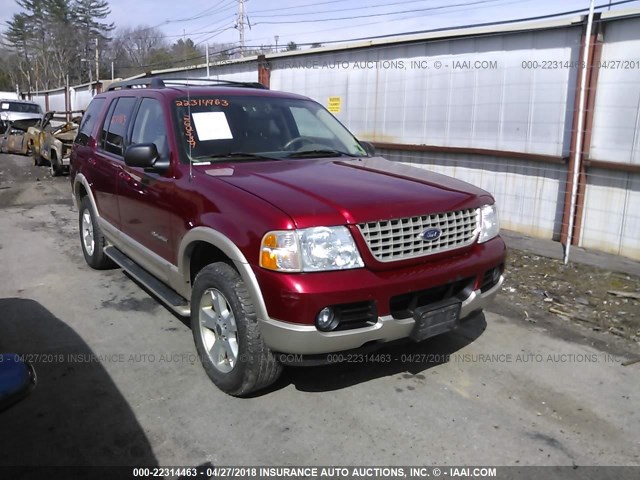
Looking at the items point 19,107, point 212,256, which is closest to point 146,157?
point 212,256

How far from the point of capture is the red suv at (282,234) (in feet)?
9.52

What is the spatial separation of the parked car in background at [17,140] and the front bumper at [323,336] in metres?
18.3

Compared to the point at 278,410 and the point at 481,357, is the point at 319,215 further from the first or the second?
the point at 481,357

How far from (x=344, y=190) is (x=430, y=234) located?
0.57 metres

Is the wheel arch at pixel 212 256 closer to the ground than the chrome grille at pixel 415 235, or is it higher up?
closer to the ground

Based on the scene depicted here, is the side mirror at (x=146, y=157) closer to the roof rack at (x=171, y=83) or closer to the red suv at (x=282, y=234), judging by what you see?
the red suv at (x=282, y=234)

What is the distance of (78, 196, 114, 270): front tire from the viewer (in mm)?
5730

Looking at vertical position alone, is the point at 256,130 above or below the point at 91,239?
above

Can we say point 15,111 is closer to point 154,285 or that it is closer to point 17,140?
point 17,140

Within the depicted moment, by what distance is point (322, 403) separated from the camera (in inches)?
133

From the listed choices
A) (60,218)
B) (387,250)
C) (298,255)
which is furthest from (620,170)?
(60,218)

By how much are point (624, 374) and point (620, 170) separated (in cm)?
331

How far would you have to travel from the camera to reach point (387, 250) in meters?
3.04

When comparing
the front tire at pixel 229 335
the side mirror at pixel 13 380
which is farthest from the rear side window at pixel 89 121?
the side mirror at pixel 13 380
